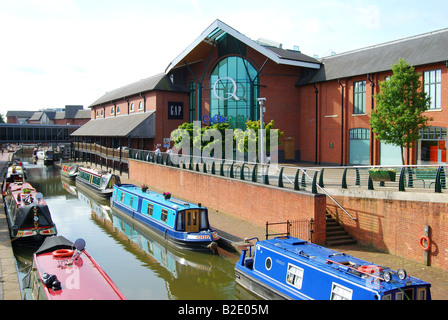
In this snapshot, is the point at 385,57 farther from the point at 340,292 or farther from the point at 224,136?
the point at 340,292

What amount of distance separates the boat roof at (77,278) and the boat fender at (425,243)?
342 inches

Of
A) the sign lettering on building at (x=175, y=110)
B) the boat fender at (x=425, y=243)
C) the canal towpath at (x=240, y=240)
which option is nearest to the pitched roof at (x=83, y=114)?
the sign lettering on building at (x=175, y=110)

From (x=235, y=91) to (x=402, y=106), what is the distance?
1514 centimetres

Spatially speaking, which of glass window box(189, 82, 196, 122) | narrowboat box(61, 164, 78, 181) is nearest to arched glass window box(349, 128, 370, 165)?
glass window box(189, 82, 196, 122)

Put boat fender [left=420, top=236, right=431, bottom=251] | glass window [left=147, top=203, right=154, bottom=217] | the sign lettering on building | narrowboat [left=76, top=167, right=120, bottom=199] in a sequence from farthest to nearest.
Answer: the sign lettering on building → narrowboat [left=76, top=167, right=120, bottom=199] → glass window [left=147, top=203, right=154, bottom=217] → boat fender [left=420, top=236, right=431, bottom=251]

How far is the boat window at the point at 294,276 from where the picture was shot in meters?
9.72

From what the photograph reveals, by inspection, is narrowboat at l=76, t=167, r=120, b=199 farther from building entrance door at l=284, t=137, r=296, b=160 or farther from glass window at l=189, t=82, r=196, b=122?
building entrance door at l=284, t=137, r=296, b=160

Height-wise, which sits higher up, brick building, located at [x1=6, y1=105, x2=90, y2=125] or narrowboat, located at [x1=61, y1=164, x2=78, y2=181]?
brick building, located at [x1=6, y1=105, x2=90, y2=125]

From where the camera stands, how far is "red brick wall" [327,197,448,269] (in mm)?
11500

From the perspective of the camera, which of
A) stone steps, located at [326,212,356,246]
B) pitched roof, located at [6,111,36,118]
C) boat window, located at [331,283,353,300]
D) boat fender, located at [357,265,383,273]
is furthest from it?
pitched roof, located at [6,111,36,118]

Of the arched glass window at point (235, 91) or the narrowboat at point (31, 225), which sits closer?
the narrowboat at point (31, 225)

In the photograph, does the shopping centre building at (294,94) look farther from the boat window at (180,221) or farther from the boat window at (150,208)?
the boat window at (150,208)

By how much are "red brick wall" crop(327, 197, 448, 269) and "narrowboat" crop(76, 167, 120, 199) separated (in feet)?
61.1

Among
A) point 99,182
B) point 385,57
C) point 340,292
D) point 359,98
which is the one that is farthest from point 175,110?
point 340,292
